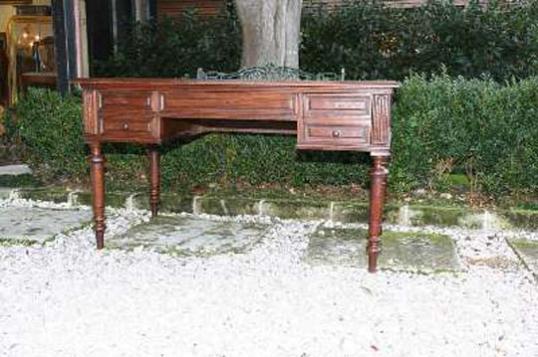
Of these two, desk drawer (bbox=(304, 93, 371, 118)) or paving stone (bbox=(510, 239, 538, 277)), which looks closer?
desk drawer (bbox=(304, 93, 371, 118))

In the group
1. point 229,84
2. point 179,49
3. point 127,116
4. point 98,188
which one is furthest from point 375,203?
point 179,49

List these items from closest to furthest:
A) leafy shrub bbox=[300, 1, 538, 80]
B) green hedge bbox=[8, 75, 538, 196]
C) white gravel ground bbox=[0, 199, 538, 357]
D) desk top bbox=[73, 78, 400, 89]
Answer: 1. white gravel ground bbox=[0, 199, 538, 357]
2. desk top bbox=[73, 78, 400, 89]
3. green hedge bbox=[8, 75, 538, 196]
4. leafy shrub bbox=[300, 1, 538, 80]

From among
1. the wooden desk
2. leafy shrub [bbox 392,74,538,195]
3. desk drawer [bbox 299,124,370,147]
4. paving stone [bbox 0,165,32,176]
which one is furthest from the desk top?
paving stone [bbox 0,165,32,176]

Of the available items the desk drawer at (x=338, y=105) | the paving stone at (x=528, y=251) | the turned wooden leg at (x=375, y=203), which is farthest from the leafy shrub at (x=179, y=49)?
the paving stone at (x=528, y=251)

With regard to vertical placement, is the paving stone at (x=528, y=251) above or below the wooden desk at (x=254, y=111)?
below

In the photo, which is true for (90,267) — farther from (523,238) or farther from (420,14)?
(420,14)

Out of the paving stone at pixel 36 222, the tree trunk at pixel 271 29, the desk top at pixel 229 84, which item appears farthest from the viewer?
the tree trunk at pixel 271 29

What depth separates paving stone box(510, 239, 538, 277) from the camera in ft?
9.64

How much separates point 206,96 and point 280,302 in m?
1.04

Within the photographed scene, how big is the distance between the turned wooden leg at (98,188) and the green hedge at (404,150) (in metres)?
1.01

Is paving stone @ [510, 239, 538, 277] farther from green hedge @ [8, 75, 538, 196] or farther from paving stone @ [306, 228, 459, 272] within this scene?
green hedge @ [8, 75, 538, 196]

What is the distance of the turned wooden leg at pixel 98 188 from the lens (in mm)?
3174

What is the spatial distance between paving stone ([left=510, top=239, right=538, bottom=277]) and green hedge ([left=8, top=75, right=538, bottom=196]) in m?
0.47

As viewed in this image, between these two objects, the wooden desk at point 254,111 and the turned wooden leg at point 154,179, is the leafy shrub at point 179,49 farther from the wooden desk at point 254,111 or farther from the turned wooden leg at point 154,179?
the wooden desk at point 254,111
